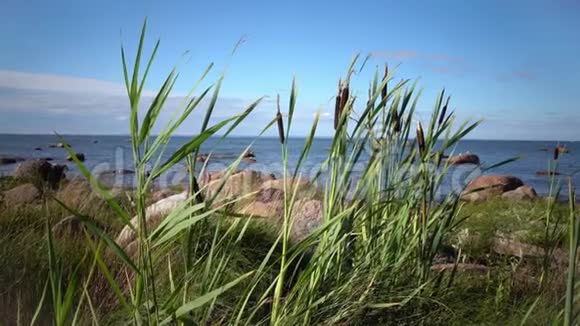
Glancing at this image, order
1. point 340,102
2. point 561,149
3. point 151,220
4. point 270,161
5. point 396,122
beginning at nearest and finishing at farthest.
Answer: point 340,102, point 396,122, point 561,149, point 151,220, point 270,161

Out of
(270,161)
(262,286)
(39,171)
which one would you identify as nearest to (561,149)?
(262,286)

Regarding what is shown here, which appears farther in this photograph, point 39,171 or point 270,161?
point 270,161

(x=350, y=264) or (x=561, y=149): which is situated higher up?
(x=561, y=149)

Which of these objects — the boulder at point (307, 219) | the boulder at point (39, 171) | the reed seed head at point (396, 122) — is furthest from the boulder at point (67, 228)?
the boulder at point (39, 171)

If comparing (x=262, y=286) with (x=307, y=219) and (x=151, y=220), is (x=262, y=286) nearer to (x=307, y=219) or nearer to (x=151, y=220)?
(x=151, y=220)

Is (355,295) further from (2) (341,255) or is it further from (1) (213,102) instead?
(1) (213,102)

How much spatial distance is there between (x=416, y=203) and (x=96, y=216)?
2670 millimetres

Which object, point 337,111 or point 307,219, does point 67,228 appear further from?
point 337,111

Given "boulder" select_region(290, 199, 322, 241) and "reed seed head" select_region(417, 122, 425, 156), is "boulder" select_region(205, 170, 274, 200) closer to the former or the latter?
"boulder" select_region(290, 199, 322, 241)

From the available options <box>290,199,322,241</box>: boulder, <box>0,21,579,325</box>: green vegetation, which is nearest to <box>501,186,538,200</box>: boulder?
<box>290,199,322,241</box>: boulder

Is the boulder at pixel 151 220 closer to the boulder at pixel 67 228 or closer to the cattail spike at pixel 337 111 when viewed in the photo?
the boulder at pixel 67 228

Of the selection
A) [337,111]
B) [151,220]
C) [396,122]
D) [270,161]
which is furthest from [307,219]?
[270,161]

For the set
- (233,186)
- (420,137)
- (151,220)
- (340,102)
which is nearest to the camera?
(340,102)

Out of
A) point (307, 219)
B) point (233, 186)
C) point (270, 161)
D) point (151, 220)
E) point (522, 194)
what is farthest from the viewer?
point (270, 161)
